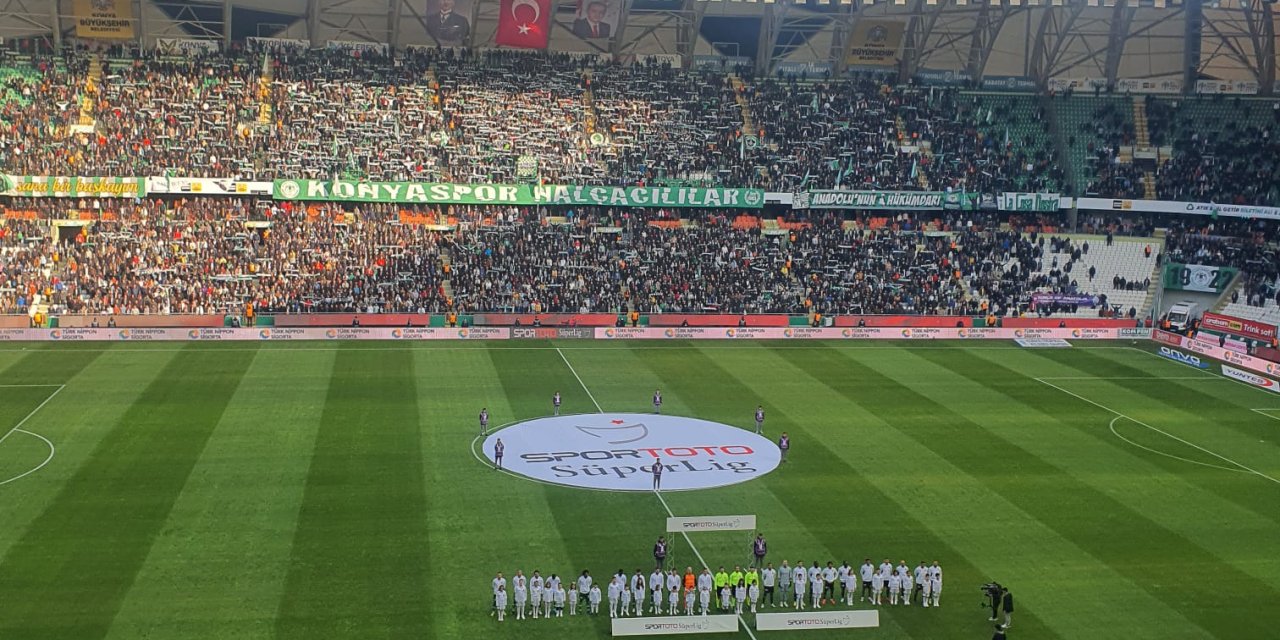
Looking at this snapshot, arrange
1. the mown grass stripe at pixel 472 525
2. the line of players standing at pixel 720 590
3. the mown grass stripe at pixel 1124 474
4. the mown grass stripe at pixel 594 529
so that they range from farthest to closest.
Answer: the mown grass stripe at pixel 1124 474 < the mown grass stripe at pixel 594 529 < the line of players standing at pixel 720 590 < the mown grass stripe at pixel 472 525

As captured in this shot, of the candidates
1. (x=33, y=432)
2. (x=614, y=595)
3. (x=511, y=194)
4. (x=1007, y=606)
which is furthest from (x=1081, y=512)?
(x=511, y=194)

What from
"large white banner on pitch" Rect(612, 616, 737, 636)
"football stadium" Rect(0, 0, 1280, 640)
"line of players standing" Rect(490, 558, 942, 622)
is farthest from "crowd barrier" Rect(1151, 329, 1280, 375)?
"large white banner on pitch" Rect(612, 616, 737, 636)

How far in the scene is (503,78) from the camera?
75.5 metres

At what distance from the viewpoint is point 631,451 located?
38906 mm

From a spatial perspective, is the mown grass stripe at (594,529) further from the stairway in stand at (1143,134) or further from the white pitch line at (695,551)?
the stairway in stand at (1143,134)

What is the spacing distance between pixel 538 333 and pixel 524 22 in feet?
80.6

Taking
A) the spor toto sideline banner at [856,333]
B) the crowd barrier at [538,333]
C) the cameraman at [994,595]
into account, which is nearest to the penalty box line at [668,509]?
the crowd barrier at [538,333]

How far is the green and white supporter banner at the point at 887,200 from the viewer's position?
71812mm

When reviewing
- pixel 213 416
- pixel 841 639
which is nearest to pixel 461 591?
pixel 841 639

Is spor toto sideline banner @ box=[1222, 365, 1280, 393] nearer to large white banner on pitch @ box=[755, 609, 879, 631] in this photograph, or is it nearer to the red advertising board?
the red advertising board

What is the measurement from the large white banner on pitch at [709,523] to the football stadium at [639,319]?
87 centimetres

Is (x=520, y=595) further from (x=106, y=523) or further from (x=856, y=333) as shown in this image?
(x=856, y=333)

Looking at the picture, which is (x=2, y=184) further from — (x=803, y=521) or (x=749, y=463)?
Answer: (x=803, y=521)

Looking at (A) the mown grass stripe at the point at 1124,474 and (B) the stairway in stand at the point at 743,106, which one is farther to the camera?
(B) the stairway in stand at the point at 743,106
